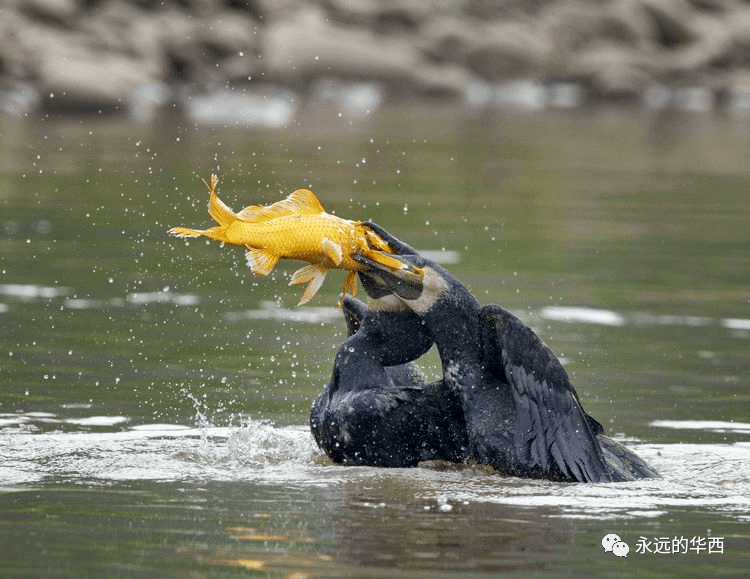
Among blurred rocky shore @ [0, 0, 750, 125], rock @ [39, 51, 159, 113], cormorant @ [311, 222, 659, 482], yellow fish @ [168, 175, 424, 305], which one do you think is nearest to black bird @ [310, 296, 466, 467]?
cormorant @ [311, 222, 659, 482]

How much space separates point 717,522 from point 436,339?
1670mm

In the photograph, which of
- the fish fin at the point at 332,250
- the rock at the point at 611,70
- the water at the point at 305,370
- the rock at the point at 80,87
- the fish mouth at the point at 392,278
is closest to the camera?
the water at the point at 305,370

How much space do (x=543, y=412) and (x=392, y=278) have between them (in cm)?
97

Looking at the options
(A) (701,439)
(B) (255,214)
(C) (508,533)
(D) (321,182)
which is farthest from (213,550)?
(D) (321,182)

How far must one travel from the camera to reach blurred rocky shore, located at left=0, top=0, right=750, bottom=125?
3738 cm

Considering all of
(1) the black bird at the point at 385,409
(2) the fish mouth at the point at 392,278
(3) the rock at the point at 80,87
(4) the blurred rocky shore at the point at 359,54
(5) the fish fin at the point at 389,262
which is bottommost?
(1) the black bird at the point at 385,409

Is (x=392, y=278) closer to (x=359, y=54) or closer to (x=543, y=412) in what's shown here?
(x=543, y=412)

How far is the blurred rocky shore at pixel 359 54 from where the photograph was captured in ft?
123

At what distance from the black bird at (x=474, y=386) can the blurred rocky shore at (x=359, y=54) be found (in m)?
27.4

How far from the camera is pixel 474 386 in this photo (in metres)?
8.27

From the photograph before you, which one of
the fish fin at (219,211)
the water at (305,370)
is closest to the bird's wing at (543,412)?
the water at (305,370)

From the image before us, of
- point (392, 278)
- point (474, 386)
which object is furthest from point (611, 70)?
point (392, 278)

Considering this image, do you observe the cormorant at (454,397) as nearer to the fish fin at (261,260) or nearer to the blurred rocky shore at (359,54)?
the fish fin at (261,260)

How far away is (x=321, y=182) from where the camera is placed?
22.5 m
